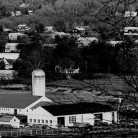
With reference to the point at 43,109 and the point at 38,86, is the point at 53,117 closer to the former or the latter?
the point at 43,109

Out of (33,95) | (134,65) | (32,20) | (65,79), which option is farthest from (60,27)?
(134,65)

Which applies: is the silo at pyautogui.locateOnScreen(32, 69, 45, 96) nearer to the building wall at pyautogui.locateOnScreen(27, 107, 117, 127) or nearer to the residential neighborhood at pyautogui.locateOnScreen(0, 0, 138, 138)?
the residential neighborhood at pyautogui.locateOnScreen(0, 0, 138, 138)

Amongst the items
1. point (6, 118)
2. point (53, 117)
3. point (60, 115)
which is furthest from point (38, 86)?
point (60, 115)

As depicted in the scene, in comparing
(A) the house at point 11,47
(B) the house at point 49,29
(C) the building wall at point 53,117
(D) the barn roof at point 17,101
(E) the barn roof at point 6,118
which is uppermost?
(B) the house at point 49,29

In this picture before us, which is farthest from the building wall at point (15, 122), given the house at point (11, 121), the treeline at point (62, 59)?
the treeline at point (62, 59)

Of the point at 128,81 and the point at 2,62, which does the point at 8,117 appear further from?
the point at 2,62

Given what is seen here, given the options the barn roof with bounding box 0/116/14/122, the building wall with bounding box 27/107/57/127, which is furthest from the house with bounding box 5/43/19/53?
the building wall with bounding box 27/107/57/127

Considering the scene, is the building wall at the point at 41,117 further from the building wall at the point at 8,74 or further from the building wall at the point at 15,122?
the building wall at the point at 8,74

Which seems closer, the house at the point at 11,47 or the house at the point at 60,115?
the house at the point at 60,115

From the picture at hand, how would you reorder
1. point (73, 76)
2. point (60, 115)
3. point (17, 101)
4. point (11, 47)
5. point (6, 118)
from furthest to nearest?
point (11, 47) → point (73, 76) → point (17, 101) → point (6, 118) → point (60, 115)
